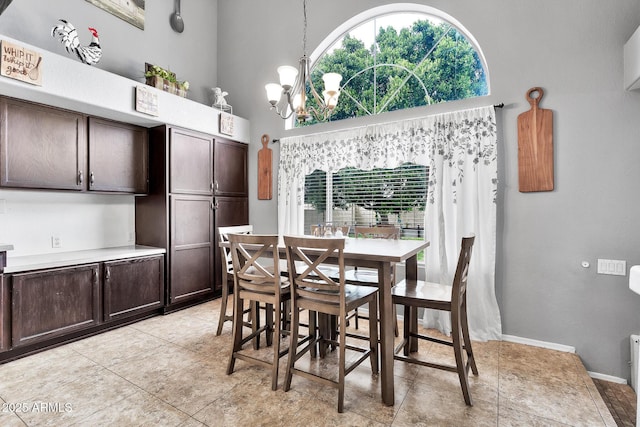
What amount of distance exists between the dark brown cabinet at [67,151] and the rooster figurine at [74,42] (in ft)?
1.82

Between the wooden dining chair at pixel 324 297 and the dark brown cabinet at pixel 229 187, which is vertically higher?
the dark brown cabinet at pixel 229 187

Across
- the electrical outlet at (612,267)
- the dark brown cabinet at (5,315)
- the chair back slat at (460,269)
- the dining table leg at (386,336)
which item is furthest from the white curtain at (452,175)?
the dark brown cabinet at (5,315)

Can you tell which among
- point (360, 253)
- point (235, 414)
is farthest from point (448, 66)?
point (235, 414)

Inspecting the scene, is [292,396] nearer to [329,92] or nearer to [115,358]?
[115,358]

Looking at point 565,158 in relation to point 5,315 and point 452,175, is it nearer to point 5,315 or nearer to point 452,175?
point 452,175

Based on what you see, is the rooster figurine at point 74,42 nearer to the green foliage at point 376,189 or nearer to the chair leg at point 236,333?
the green foliage at point 376,189

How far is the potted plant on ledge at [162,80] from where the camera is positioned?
11.7ft

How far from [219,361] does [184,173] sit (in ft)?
7.24

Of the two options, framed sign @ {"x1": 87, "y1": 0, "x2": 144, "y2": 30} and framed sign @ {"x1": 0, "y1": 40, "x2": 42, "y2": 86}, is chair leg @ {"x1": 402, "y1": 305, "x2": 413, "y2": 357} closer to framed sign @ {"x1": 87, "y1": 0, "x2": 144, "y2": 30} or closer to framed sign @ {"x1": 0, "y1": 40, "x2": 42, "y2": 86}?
framed sign @ {"x1": 0, "y1": 40, "x2": 42, "y2": 86}

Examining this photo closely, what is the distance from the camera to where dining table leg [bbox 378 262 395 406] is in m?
1.99

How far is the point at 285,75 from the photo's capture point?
242cm

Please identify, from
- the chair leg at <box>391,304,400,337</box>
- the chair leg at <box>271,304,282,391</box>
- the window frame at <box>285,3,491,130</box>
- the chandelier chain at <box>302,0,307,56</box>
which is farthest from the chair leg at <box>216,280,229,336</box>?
the chandelier chain at <box>302,0,307,56</box>

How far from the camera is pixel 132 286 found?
335cm

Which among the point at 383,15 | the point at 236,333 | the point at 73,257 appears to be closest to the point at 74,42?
the point at 73,257
